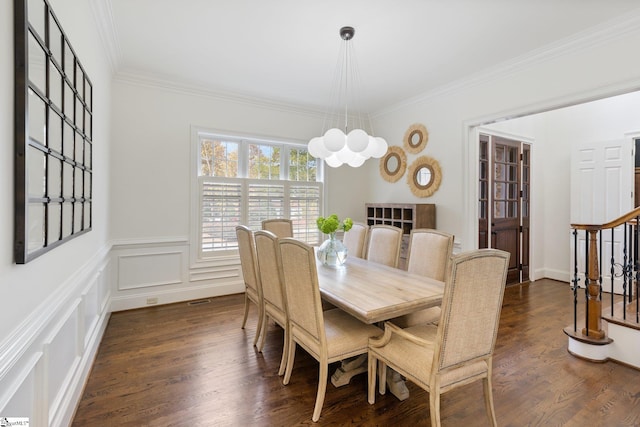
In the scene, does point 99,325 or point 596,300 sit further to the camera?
point 99,325

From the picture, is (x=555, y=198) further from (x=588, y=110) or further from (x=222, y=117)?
(x=222, y=117)

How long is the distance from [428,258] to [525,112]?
194 centimetres

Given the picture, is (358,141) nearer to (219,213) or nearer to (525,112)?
(525,112)

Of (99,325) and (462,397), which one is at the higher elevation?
(99,325)

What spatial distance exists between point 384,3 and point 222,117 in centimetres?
258

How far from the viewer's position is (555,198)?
5055mm

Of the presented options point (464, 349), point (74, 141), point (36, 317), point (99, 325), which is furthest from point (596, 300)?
point (99, 325)

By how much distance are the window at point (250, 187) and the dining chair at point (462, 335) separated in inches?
121

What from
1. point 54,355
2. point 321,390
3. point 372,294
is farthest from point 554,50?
point 54,355

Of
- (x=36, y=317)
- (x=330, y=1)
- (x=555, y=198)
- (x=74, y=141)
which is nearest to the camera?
(x=36, y=317)

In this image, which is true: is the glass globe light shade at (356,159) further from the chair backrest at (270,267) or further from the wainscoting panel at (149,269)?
the wainscoting panel at (149,269)

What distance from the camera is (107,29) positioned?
2680mm

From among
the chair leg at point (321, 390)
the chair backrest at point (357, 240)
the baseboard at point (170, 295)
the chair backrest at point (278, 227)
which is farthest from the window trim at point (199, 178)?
the chair leg at point (321, 390)

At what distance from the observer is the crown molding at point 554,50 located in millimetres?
2535
